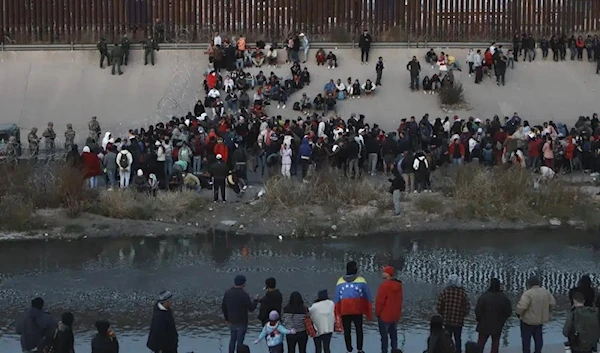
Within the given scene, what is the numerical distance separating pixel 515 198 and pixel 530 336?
1043 cm

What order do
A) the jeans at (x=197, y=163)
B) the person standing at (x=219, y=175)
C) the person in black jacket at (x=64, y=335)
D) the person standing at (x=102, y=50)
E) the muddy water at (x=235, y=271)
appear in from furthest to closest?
the person standing at (x=102, y=50), the jeans at (x=197, y=163), the person standing at (x=219, y=175), the muddy water at (x=235, y=271), the person in black jacket at (x=64, y=335)

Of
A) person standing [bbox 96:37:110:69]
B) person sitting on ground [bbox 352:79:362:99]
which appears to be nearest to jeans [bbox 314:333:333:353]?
person sitting on ground [bbox 352:79:362:99]

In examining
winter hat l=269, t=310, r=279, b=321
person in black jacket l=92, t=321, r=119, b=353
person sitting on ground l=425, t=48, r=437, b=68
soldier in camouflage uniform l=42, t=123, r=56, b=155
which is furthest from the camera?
person sitting on ground l=425, t=48, r=437, b=68

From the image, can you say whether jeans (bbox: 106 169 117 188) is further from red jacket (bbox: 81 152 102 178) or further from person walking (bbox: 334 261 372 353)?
person walking (bbox: 334 261 372 353)

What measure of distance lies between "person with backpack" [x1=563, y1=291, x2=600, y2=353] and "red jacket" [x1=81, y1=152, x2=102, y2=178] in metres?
14.6

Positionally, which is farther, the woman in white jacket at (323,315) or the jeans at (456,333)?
the jeans at (456,333)

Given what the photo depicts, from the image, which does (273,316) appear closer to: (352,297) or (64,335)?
(352,297)

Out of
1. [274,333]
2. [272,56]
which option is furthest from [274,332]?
[272,56]

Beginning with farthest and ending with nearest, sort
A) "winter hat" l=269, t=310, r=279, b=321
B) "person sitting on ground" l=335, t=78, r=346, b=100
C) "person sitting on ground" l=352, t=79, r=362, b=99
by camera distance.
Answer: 1. "person sitting on ground" l=352, t=79, r=362, b=99
2. "person sitting on ground" l=335, t=78, r=346, b=100
3. "winter hat" l=269, t=310, r=279, b=321

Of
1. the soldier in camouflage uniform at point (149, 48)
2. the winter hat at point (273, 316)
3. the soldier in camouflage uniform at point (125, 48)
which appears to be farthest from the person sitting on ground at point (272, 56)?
Answer: the winter hat at point (273, 316)

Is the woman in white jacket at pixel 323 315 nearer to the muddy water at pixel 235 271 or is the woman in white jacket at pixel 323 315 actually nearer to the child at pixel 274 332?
the child at pixel 274 332

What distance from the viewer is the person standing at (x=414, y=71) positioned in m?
34.6

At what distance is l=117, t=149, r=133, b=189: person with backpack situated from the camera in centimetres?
2489

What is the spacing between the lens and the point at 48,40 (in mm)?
38562
